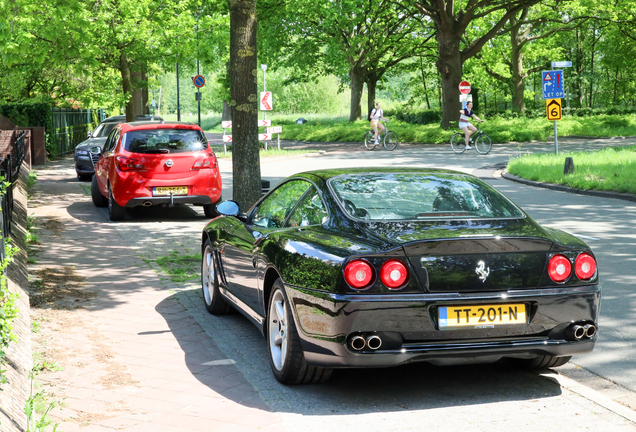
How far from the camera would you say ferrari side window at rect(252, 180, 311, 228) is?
583 centimetres

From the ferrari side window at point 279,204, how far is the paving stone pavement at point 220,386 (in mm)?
947

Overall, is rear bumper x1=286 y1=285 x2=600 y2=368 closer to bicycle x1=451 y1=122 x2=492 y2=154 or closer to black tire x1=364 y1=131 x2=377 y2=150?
bicycle x1=451 y1=122 x2=492 y2=154

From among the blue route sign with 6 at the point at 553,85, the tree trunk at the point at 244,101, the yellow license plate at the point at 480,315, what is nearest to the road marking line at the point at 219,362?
the yellow license plate at the point at 480,315

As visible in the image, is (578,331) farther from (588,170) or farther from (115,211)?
(588,170)

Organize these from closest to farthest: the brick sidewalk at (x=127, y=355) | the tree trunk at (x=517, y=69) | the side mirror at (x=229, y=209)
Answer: the brick sidewalk at (x=127, y=355), the side mirror at (x=229, y=209), the tree trunk at (x=517, y=69)

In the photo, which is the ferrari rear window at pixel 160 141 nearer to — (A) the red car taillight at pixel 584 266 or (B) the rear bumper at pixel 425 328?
(B) the rear bumper at pixel 425 328

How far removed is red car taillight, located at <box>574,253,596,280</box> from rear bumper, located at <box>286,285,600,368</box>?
76 mm

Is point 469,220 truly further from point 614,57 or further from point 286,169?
point 614,57

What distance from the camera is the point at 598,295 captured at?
Result: 475 cm

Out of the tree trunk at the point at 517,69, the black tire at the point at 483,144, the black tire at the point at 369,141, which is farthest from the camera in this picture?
the tree trunk at the point at 517,69

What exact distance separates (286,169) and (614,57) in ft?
140

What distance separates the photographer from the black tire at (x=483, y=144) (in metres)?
28.5

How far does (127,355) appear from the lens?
19.0ft

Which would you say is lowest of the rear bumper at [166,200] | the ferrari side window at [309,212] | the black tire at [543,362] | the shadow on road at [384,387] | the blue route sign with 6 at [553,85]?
the shadow on road at [384,387]
